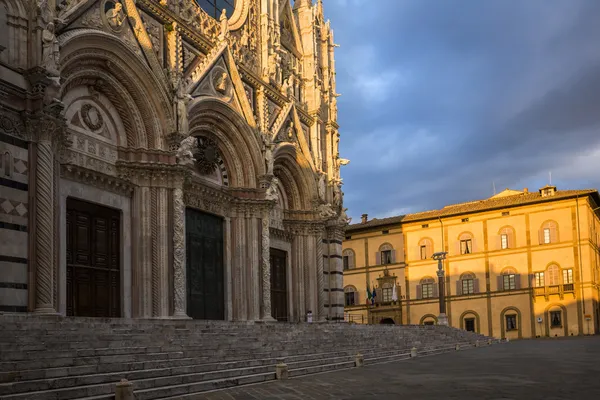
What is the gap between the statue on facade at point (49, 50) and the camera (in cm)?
1772

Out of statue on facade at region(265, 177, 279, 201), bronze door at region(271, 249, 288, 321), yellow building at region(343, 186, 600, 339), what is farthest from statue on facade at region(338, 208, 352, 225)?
yellow building at region(343, 186, 600, 339)

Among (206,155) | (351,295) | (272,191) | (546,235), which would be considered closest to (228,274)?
(272,191)

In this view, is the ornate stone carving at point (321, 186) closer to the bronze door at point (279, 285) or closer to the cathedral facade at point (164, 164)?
the cathedral facade at point (164, 164)

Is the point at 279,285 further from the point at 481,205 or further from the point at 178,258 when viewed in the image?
the point at 481,205

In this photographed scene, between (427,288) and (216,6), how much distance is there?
119 ft

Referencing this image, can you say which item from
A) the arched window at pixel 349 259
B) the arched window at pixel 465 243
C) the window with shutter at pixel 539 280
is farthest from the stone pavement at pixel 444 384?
the arched window at pixel 349 259

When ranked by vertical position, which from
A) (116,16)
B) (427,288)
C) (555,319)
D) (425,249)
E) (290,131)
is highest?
(116,16)

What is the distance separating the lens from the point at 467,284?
57781mm

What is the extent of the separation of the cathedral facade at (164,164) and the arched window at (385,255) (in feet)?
85.1

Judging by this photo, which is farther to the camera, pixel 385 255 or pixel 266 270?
pixel 385 255

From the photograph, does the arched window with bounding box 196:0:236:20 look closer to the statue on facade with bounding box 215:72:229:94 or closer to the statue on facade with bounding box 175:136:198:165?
the statue on facade with bounding box 215:72:229:94

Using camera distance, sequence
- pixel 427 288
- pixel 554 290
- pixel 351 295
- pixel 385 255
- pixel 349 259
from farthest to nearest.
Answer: pixel 349 259
pixel 351 295
pixel 385 255
pixel 427 288
pixel 554 290

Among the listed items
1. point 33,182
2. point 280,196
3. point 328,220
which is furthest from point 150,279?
point 328,220

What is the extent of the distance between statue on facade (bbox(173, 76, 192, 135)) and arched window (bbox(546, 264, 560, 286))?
125 ft
